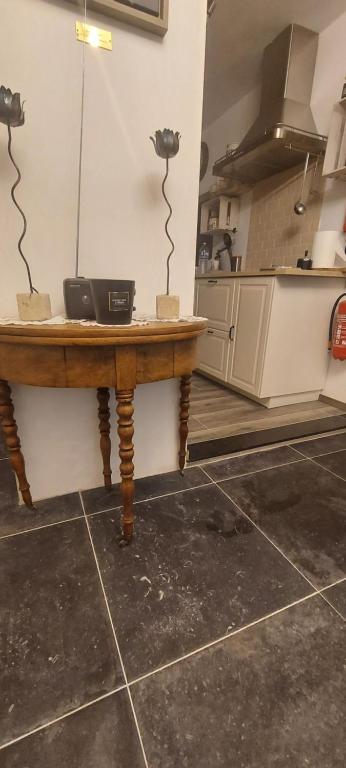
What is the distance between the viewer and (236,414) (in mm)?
1943

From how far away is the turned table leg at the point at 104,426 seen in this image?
107 cm

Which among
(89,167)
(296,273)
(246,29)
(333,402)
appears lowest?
(333,402)

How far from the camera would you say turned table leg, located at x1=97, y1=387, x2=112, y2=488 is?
3.53 ft

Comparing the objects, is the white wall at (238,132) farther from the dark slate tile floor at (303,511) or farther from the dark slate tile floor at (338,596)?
the dark slate tile floor at (338,596)

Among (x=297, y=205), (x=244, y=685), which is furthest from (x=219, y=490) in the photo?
(x=297, y=205)

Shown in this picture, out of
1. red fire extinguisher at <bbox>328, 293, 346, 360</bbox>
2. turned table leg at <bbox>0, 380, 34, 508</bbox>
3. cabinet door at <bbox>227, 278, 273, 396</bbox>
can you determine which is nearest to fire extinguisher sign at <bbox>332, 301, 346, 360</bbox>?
red fire extinguisher at <bbox>328, 293, 346, 360</bbox>

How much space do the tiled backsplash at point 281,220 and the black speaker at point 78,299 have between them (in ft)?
6.60

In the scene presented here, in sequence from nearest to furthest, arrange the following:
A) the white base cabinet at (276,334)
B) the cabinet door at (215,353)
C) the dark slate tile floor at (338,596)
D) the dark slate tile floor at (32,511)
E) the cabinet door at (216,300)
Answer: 1. the dark slate tile floor at (338,596)
2. the dark slate tile floor at (32,511)
3. the white base cabinet at (276,334)
4. the cabinet door at (216,300)
5. the cabinet door at (215,353)

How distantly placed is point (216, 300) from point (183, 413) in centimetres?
139

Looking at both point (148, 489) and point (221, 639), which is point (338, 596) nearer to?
point (221, 639)

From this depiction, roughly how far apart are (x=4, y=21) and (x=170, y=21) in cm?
46

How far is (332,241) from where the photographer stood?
1.95 m

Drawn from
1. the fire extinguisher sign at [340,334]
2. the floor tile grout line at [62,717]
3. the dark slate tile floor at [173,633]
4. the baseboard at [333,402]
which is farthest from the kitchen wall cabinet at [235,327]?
the floor tile grout line at [62,717]

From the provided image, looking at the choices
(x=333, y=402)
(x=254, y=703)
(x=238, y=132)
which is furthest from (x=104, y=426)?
(x=238, y=132)
